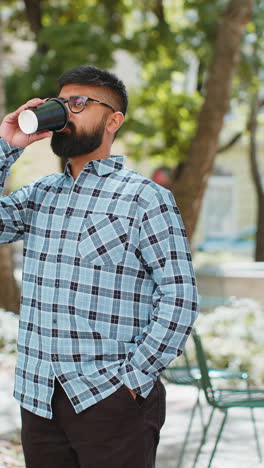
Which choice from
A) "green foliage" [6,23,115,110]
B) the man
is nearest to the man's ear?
the man

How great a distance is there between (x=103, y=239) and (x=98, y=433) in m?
0.61

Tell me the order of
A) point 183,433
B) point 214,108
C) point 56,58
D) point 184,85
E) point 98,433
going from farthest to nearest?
point 184,85 < point 56,58 < point 214,108 < point 183,433 < point 98,433

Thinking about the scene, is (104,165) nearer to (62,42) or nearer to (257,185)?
(62,42)

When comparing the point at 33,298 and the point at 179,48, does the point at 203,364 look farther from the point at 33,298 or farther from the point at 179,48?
the point at 179,48

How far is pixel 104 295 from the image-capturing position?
2367 mm

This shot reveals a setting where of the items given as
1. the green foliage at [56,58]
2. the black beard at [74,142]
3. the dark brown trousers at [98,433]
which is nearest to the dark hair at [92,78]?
the black beard at [74,142]

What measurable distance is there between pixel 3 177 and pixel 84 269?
53cm

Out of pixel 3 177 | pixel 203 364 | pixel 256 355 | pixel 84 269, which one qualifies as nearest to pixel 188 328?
pixel 84 269

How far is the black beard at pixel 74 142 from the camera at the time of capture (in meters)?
2.50

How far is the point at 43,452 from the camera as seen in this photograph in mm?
2416

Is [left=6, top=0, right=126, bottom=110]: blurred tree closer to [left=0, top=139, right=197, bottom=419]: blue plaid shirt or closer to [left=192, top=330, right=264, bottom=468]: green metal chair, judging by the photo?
[left=192, top=330, right=264, bottom=468]: green metal chair

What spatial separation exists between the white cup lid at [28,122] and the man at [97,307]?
0.14 metres

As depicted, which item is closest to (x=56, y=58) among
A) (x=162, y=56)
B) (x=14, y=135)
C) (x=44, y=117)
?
(x=162, y=56)

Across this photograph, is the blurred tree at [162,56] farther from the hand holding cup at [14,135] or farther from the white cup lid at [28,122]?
the white cup lid at [28,122]
